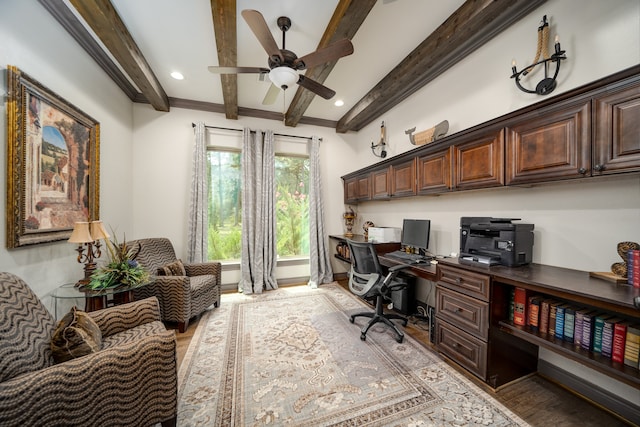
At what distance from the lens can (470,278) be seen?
1.86 m

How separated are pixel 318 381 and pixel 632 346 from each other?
6.10 ft

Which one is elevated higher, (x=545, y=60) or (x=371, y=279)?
(x=545, y=60)

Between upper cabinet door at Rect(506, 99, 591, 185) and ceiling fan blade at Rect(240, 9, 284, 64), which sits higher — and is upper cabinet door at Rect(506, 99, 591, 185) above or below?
below

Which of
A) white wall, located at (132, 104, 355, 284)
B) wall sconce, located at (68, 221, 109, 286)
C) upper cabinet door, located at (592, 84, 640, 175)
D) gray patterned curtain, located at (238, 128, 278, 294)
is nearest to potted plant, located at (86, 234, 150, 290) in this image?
wall sconce, located at (68, 221, 109, 286)

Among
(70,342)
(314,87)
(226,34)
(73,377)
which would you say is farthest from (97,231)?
(314,87)

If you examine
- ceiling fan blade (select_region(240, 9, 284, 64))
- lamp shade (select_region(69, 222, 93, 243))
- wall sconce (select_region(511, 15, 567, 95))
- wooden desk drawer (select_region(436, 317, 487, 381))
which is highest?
ceiling fan blade (select_region(240, 9, 284, 64))

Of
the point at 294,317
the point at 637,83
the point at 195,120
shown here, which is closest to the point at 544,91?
the point at 637,83

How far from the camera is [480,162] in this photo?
6.80ft

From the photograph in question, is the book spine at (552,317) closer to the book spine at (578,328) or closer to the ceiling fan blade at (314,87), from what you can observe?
the book spine at (578,328)

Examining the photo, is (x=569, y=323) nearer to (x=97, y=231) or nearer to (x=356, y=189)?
(x=356, y=189)

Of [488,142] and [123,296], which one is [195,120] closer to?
[123,296]

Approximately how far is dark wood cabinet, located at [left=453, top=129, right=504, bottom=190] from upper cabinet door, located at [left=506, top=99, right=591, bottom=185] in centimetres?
7

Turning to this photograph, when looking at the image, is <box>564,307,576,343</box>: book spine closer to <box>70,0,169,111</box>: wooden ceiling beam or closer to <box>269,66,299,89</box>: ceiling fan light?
<box>269,66,299,89</box>: ceiling fan light

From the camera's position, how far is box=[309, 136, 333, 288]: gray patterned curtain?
4277mm
